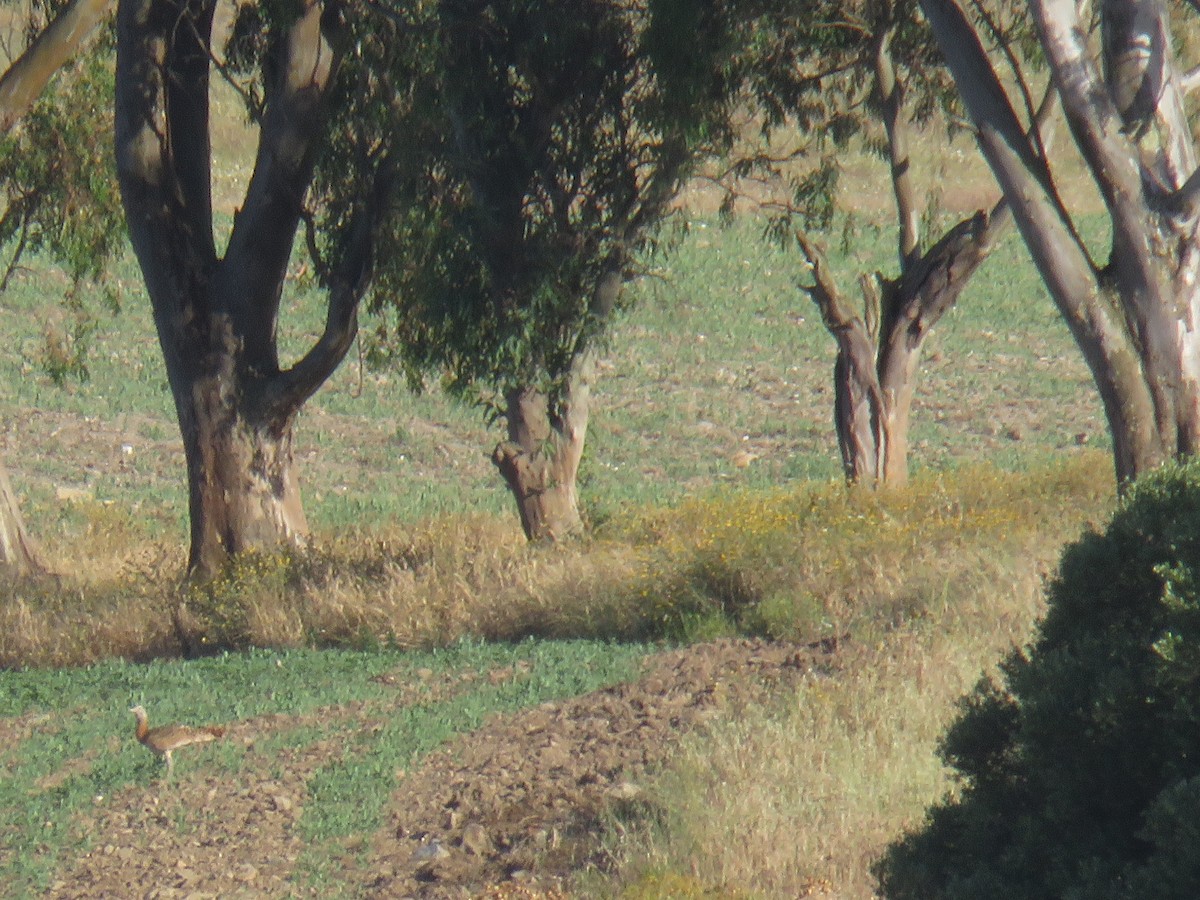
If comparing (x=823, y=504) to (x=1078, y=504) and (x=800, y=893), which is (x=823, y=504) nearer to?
(x=1078, y=504)

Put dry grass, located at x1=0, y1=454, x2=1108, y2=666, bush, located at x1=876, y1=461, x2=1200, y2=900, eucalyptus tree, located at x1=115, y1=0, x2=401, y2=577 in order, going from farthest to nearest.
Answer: eucalyptus tree, located at x1=115, y1=0, x2=401, y2=577
dry grass, located at x1=0, y1=454, x2=1108, y2=666
bush, located at x1=876, y1=461, x2=1200, y2=900

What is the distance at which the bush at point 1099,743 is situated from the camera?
360 cm

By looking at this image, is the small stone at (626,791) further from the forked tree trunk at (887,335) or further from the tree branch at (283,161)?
the forked tree trunk at (887,335)

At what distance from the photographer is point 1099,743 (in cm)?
377

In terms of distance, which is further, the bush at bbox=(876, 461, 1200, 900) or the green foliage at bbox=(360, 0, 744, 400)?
the green foliage at bbox=(360, 0, 744, 400)

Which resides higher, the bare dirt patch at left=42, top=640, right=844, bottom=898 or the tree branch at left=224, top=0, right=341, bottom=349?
the tree branch at left=224, top=0, right=341, bottom=349

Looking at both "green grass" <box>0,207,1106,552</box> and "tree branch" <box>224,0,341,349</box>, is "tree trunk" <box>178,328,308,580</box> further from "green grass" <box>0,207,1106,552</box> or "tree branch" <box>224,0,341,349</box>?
"green grass" <box>0,207,1106,552</box>

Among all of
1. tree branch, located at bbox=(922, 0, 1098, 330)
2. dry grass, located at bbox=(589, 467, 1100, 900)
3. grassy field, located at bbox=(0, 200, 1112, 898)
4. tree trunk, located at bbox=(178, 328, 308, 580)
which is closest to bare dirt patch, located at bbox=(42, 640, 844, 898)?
grassy field, located at bbox=(0, 200, 1112, 898)

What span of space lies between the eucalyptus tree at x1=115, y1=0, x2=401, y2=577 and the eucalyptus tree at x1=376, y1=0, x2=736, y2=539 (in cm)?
86

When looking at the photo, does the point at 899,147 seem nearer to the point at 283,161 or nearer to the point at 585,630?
the point at 283,161

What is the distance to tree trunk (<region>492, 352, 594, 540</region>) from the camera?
12648mm

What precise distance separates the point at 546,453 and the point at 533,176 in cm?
221

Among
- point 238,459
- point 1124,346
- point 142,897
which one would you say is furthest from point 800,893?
point 238,459

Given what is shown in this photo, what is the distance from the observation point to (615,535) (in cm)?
1255
